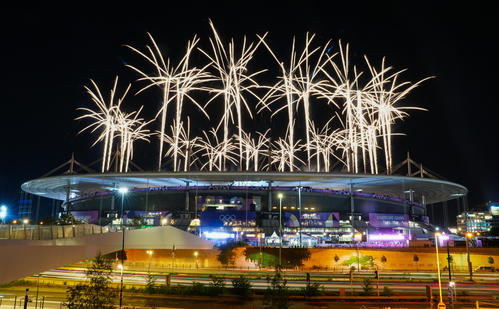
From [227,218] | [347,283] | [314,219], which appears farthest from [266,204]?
[347,283]

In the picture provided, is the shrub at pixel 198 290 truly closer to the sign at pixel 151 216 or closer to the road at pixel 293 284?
the road at pixel 293 284

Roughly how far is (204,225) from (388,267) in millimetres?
35192

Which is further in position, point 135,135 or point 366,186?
point 366,186

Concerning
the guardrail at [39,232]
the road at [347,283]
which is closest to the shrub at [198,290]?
the road at [347,283]

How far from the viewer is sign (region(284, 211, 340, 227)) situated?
77125mm

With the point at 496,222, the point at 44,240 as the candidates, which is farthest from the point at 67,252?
the point at 496,222

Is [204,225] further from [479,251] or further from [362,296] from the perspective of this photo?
[362,296]

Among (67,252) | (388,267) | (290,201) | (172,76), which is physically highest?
(172,76)

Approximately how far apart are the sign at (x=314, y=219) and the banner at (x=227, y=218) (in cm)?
671

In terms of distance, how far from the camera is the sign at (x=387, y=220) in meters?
80.7

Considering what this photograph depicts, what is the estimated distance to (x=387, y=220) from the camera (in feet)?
268

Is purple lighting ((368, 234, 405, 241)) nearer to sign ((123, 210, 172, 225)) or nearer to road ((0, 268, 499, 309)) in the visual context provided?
road ((0, 268, 499, 309))

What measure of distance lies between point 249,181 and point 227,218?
7.97m

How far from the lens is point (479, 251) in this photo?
4938 centimetres
